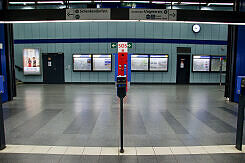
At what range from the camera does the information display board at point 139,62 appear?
11.7 m

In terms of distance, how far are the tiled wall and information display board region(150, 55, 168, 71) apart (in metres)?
0.31

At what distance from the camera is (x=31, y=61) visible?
11.8 m

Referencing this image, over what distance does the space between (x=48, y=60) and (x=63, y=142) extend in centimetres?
981

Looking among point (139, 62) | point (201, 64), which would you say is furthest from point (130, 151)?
point (201, 64)

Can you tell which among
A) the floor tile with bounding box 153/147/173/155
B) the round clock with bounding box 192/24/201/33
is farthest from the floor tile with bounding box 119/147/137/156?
the round clock with bounding box 192/24/201/33

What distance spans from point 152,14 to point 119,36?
7.72 meters

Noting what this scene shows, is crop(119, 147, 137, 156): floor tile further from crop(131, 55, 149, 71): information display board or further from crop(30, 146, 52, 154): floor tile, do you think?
crop(131, 55, 149, 71): information display board

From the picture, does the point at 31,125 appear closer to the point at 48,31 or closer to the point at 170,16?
the point at 170,16

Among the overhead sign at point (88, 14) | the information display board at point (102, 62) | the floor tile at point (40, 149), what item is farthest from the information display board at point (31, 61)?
the floor tile at point (40, 149)

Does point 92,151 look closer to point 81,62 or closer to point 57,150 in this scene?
point 57,150

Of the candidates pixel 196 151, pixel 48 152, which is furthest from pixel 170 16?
pixel 48 152

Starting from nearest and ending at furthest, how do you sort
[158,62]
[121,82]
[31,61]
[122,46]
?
1. [121,82]
2. [122,46]
3. [158,62]
4. [31,61]

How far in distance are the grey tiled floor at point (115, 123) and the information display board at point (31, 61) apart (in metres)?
5.64

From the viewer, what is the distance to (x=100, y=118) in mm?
4898
